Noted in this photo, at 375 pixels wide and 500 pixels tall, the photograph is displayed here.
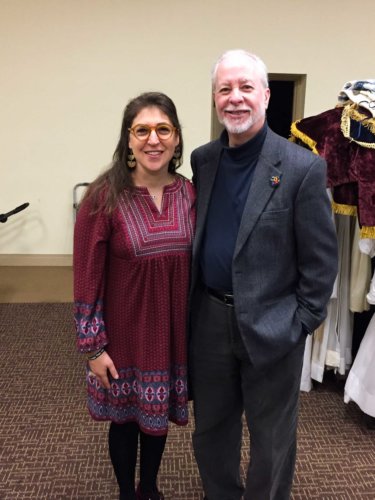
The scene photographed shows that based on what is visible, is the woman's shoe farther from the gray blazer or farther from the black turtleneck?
the black turtleneck

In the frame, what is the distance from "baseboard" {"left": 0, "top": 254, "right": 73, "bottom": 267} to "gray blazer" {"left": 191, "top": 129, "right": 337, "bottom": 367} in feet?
11.4

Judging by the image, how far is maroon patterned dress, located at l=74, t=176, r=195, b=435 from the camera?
122cm

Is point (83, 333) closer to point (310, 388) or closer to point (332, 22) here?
point (310, 388)

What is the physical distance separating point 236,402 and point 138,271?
0.57 meters

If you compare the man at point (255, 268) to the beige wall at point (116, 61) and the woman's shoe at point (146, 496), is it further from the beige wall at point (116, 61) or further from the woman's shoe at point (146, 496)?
the beige wall at point (116, 61)

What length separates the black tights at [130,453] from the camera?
4.66 feet

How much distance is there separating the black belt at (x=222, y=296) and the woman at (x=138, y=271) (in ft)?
0.26

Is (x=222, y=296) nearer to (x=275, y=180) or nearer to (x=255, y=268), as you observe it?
(x=255, y=268)

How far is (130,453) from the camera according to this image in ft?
4.77

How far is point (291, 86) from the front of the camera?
495cm

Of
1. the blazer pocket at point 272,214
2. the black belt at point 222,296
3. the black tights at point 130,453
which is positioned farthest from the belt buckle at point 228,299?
the black tights at point 130,453

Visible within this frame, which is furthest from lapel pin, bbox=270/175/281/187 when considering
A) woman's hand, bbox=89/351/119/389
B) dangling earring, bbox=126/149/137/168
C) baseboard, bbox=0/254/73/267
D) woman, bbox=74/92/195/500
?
baseboard, bbox=0/254/73/267

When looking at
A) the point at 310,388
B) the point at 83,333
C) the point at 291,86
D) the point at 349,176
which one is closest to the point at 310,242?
the point at 83,333

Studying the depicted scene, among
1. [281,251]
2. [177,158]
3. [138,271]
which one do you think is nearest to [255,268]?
[281,251]
